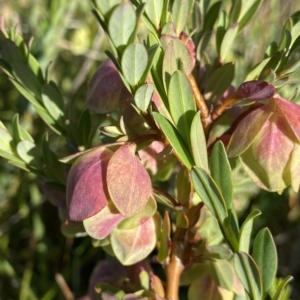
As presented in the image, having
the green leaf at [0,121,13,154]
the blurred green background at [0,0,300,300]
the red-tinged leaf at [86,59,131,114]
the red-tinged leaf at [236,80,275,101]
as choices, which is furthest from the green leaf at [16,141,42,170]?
the blurred green background at [0,0,300,300]

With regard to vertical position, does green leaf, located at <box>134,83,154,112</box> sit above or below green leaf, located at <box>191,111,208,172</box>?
above

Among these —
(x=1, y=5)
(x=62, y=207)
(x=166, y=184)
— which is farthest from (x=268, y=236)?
(x=1, y=5)

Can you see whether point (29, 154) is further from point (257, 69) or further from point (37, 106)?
point (257, 69)

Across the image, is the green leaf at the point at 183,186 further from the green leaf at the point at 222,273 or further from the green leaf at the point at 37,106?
the green leaf at the point at 37,106

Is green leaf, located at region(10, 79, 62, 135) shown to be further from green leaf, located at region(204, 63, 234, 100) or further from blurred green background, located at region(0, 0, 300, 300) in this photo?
blurred green background, located at region(0, 0, 300, 300)

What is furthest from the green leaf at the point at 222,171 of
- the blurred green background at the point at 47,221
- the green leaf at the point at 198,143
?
the blurred green background at the point at 47,221

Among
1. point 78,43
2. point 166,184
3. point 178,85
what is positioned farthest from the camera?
point 78,43

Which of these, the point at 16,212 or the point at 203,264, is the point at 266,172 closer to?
the point at 203,264
